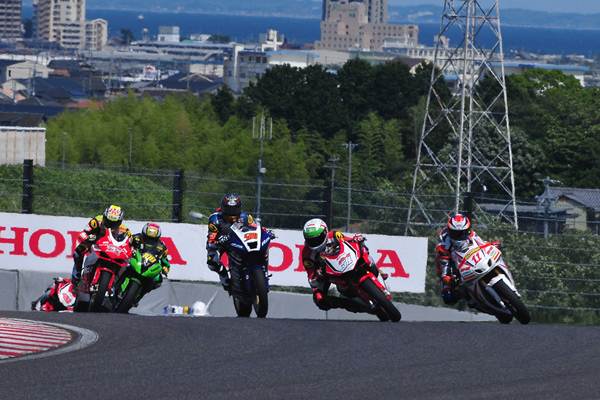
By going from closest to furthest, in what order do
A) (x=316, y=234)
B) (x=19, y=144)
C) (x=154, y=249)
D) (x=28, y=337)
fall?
(x=28, y=337) < (x=316, y=234) < (x=154, y=249) < (x=19, y=144)

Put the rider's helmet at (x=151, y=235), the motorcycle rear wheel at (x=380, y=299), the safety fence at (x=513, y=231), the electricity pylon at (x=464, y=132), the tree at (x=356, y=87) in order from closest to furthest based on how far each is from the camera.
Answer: the motorcycle rear wheel at (x=380, y=299) → the rider's helmet at (x=151, y=235) → the safety fence at (x=513, y=231) → the electricity pylon at (x=464, y=132) → the tree at (x=356, y=87)

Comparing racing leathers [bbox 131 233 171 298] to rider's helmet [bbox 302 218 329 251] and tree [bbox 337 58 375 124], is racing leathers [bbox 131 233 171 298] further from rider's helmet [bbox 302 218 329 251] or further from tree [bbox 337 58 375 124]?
tree [bbox 337 58 375 124]

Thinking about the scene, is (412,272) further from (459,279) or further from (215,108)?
(215,108)

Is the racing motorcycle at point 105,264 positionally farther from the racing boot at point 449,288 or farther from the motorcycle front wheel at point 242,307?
the racing boot at point 449,288

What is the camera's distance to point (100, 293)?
16891 mm

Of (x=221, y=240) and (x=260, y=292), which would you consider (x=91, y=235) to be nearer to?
(x=221, y=240)

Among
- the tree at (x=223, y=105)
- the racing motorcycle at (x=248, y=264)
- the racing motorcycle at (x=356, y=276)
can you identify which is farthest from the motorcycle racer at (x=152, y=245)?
the tree at (x=223, y=105)

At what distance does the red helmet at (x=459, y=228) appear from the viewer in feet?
51.9

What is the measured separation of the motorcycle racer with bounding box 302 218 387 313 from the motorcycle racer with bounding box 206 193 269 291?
1.08 m

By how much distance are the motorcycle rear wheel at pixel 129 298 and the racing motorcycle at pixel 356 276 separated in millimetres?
2431

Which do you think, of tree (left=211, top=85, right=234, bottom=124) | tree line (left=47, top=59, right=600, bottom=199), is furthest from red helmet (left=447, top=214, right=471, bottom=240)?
tree (left=211, top=85, right=234, bottom=124)

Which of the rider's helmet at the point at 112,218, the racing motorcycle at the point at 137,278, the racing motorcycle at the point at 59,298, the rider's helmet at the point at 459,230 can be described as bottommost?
the racing motorcycle at the point at 59,298

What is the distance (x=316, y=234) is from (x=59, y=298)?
389 cm

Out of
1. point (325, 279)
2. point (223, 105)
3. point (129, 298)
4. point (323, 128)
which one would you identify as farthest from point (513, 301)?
point (223, 105)
